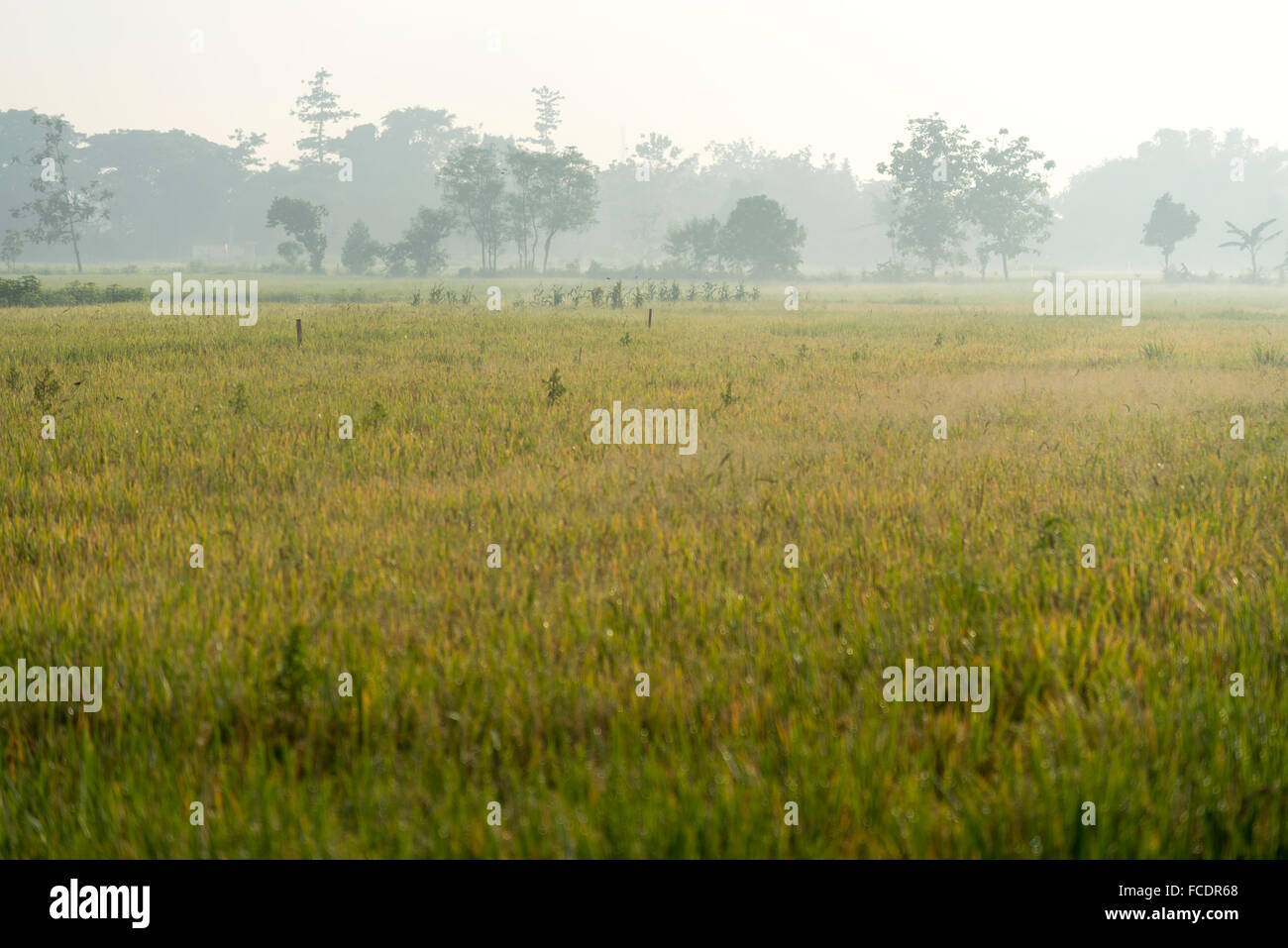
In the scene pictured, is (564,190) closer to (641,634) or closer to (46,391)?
(46,391)

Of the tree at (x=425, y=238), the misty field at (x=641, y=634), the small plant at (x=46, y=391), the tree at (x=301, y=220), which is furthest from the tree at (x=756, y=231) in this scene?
the small plant at (x=46, y=391)

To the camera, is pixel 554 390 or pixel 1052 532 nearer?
pixel 1052 532

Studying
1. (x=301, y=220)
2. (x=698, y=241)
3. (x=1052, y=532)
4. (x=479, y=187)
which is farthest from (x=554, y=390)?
(x=479, y=187)

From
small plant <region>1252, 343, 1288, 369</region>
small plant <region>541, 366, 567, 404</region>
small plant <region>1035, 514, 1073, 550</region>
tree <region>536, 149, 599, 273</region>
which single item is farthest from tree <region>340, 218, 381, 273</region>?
small plant <region>1035, 514, 1073, 550</region>

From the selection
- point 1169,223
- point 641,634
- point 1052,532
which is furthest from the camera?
point 1169,223

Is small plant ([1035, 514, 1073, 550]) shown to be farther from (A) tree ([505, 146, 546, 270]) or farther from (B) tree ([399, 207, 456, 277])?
(A) tree ([505, 146, 546, 270])

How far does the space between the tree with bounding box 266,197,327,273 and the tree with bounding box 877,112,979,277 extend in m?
49.0

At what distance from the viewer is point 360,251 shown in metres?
77.6

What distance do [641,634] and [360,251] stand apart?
79287mm

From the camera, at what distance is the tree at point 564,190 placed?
285 ft

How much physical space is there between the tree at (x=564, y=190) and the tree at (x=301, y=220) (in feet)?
64.6

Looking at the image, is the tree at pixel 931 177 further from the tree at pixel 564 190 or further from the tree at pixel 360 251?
the tree at pixel 360 251
